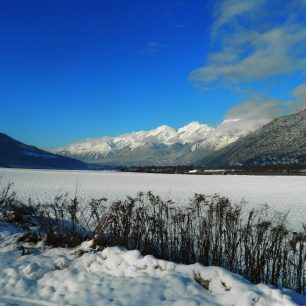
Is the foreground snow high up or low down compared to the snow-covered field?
down

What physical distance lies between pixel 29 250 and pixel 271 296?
5.46 metres

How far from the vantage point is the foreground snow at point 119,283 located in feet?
18.9

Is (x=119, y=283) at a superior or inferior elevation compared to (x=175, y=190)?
inferior

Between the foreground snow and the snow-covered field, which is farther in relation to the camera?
the snow-covered field

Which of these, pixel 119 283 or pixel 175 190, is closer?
pixel 119 283

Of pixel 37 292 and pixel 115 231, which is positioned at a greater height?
pixel 115 231

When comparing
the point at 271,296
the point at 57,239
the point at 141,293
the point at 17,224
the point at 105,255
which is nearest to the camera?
the point at 271,296

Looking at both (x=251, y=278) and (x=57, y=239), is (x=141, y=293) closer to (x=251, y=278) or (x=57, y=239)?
(x=251, y=278)

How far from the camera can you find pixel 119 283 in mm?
6527

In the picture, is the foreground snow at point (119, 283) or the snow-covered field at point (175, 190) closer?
the foreground snow at point (119, 283)

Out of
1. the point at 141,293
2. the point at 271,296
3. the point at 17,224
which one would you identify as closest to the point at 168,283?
the point at 141,293

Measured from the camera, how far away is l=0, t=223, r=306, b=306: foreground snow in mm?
5746

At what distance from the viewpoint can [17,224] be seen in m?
12.5

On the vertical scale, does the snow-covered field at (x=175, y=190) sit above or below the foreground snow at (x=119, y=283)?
above
